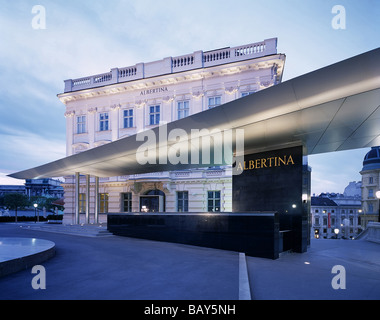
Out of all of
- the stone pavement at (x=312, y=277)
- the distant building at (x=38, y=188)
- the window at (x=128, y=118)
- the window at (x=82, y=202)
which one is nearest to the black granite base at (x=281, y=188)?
the stone pavement at (x=312, y=277)

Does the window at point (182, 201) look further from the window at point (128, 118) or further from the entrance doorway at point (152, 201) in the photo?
the window at point (128, 118)

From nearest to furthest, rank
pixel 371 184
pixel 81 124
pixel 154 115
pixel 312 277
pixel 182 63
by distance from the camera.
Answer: pixel 312 277 → pixel 182 63 → pixel 154 115 → pixel 81 124 → pixel 371 184

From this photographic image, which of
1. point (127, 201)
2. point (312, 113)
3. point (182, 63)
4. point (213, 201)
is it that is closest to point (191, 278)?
point (312, 113)

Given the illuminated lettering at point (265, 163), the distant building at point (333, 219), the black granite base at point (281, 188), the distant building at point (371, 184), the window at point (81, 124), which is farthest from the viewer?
the distant building at point (333, 219)

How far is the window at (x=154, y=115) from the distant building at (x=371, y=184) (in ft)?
228

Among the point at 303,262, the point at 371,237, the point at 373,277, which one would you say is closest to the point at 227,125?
the point at 303,262

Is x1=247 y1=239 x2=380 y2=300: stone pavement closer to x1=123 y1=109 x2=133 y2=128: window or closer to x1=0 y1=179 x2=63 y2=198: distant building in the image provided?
x1=123 y1=109 x2=133 y2=128: window

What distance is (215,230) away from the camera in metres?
11.5

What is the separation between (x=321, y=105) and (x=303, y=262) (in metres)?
4.95

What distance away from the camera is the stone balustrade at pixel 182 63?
23.9 m

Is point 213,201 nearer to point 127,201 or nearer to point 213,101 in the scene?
point 213,101

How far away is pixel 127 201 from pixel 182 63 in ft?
50.4

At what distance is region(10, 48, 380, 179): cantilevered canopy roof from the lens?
639 cm

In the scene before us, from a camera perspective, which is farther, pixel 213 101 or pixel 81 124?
pixel 81 124
